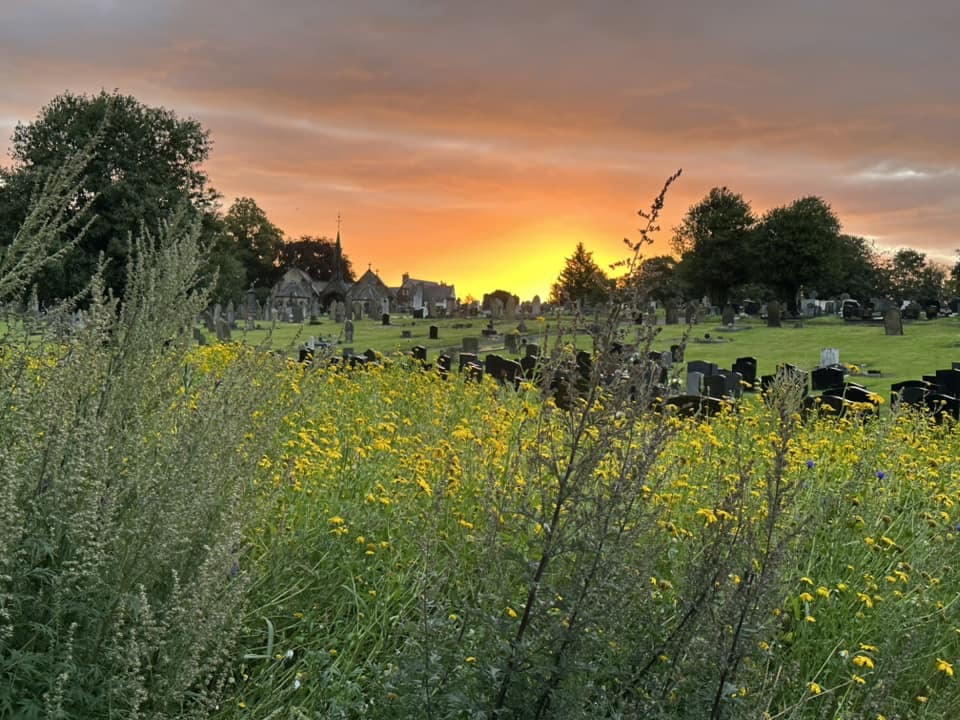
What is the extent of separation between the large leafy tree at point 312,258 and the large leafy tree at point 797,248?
174 ft

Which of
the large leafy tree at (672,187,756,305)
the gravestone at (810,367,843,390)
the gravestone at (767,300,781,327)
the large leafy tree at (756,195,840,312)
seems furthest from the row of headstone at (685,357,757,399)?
the large leafy tree at (672,187,756,305)

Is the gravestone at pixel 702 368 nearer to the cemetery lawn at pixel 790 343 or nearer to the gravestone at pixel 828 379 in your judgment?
the gravestone at pixel 828 379

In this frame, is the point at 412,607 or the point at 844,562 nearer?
the point at 412,607

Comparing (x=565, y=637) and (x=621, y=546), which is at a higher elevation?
(x=621, y=546)

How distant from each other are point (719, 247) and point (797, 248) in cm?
841

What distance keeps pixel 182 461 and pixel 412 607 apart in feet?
5.41

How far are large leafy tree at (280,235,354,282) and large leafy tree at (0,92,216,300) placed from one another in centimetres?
6914

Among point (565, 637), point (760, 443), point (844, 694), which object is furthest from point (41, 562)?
point (760, 443)

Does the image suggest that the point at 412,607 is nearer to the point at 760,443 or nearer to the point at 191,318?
the point at 191,318

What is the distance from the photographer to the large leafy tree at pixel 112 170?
29.1 metres

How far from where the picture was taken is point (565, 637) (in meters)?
2.93

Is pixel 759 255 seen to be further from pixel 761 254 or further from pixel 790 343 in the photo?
pixel 790 343

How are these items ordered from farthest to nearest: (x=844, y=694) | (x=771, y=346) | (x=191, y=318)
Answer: (x=771, y=346) → (x=191, y=318) → (x=844, y=694)

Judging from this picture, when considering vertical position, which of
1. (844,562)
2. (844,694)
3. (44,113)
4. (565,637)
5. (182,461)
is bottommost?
(844,694)
